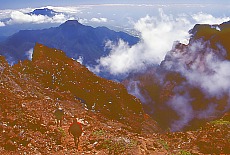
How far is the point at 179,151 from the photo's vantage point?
26.1 metres

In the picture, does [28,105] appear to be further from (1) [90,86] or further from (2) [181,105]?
(2) [181,105]

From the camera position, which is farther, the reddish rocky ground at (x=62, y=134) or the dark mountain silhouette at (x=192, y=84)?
the dark mountain silhouette at (x=192, y=84)

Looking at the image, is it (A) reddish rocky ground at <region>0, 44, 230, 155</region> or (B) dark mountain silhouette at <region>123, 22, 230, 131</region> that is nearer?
(A) reddish rocky ground at <region>0, 44, 230, 155</region>

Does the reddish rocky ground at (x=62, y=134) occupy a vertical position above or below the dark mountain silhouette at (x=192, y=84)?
below

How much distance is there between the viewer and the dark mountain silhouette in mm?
123688

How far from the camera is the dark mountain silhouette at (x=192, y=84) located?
12369 cm

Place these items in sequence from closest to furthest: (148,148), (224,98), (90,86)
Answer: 1. (148,148)
2. (90,86)
3. (224,98)

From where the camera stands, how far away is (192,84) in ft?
470

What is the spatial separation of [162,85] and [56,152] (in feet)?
443

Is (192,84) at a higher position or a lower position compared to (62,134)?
higher

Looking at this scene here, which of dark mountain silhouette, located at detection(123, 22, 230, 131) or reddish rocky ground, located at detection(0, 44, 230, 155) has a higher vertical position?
dark mountain silhouette, located at detection(123, 22, 230, 131)

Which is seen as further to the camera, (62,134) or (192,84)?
(192,84)

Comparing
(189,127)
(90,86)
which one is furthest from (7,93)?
(189,127)

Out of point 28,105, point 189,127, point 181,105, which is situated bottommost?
point 28,105
